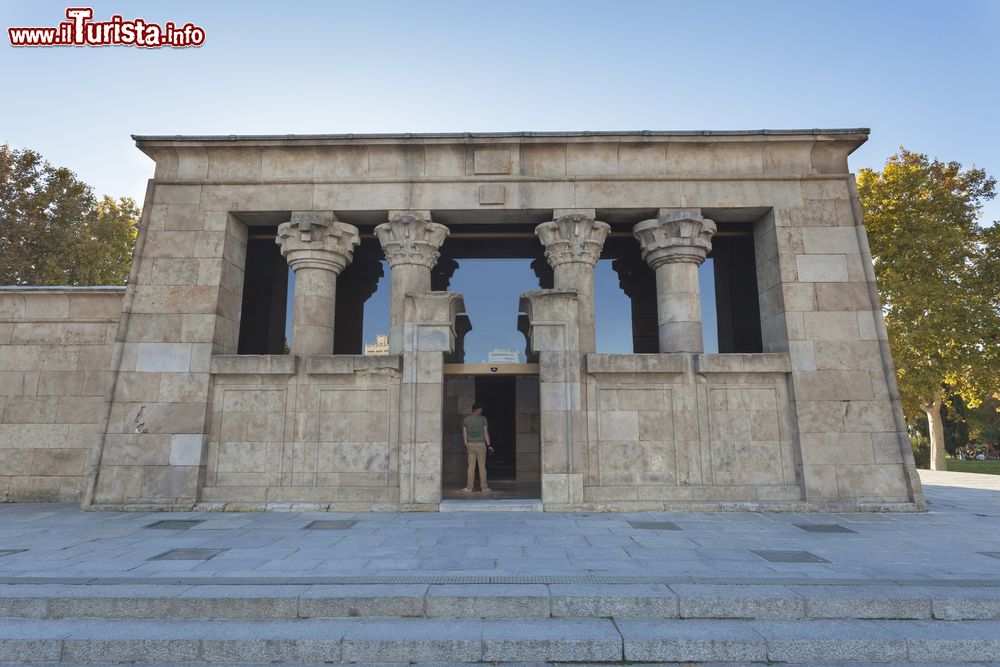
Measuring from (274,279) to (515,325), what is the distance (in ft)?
23.0

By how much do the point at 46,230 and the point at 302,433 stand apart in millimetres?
23682

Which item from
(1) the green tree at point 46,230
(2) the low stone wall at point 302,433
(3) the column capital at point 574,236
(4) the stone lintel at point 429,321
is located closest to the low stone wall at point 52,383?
(2) the low stone wall at point 302,433

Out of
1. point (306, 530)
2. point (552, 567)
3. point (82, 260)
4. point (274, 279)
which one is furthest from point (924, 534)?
point (82, 260)

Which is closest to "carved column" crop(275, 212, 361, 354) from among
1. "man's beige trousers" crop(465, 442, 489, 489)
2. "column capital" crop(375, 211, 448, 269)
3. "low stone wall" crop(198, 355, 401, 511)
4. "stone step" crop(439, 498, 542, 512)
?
"low stone wall" crop(198, 355, 401, 511)

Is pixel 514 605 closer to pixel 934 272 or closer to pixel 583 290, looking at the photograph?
pixel 583 290

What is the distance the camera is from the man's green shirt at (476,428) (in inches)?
523

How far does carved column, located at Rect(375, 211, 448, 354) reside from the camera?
12.6 metres

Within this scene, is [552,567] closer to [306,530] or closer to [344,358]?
[306,530]

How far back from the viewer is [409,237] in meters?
12.7

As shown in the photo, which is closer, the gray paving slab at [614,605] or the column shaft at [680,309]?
the gray paving slab at [614,605]

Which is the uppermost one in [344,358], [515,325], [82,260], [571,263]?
[82,260]

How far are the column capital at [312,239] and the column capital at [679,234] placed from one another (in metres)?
7.61

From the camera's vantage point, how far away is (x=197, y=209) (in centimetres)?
1284

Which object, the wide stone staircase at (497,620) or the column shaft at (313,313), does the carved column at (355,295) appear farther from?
the wide stone staircase at (497,620)
